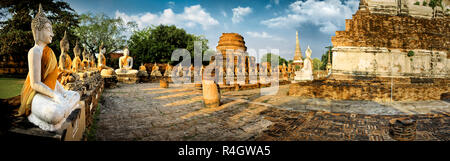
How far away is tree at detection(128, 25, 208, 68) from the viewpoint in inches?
1008

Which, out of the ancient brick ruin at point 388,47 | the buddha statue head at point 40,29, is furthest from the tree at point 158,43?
the buddha statue head at point 40,29

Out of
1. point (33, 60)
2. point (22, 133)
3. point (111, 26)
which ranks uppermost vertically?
point (111, 26)

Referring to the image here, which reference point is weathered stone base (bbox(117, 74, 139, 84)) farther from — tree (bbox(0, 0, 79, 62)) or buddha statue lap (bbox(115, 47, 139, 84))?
tree (bbox(0, 0, 79, 62))

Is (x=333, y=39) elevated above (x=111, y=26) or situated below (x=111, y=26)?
below

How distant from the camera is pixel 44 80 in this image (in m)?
2.29

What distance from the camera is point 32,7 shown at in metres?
15.3

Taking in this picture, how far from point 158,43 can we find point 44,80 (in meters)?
25.4

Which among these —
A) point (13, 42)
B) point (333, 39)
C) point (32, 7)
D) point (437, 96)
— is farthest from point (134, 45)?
point (437, 96)

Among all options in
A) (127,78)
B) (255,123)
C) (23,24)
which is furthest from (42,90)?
(23,24)

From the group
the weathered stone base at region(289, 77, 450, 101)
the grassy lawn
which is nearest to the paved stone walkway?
the weathered stone base at region(289, 77, 450, 101)

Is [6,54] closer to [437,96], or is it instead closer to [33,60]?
[33,60]

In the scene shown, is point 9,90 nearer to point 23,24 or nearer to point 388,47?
point 23,24
